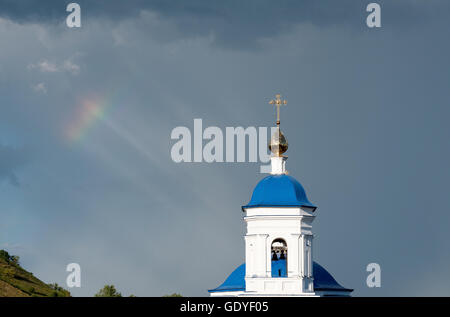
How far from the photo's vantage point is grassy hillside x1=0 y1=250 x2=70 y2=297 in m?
54.0

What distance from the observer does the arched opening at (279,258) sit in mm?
61688

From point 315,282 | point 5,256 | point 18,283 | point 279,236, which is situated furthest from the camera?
point 315,282

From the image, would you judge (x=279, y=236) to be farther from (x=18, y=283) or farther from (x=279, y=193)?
(x=18, y=283)

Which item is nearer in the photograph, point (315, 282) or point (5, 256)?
point (5, 256)

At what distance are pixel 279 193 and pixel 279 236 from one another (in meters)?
1.88

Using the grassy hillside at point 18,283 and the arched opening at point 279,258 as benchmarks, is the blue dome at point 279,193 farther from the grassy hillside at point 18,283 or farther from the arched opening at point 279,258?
the grassy hillside at point 18,283

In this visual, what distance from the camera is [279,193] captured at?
60.8 metres

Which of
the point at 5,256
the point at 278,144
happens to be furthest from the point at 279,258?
the point at 5,256
